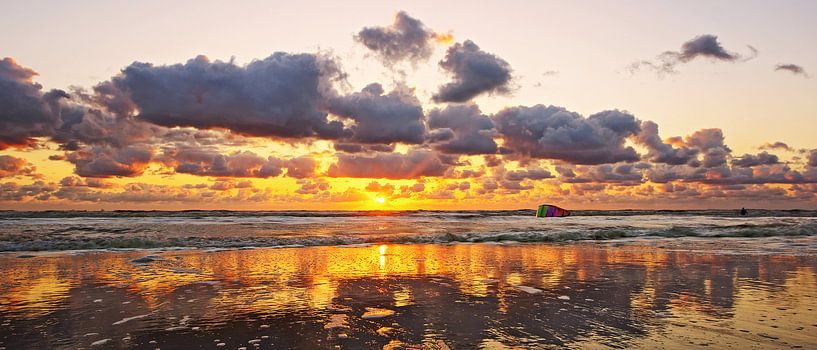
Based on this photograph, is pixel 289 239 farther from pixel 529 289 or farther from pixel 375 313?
pixel 375 313

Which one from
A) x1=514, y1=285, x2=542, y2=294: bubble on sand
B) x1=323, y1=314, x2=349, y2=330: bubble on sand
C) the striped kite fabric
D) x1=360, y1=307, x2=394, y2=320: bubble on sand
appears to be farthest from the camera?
the striped kite fabric

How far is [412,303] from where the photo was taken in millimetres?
10023

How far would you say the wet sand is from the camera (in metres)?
7.33

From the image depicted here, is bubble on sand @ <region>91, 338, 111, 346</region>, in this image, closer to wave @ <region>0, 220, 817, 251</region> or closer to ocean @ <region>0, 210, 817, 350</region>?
ocean @ <region>0, 210, 817, 350</region>

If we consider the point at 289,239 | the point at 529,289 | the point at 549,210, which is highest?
the point at 549,210

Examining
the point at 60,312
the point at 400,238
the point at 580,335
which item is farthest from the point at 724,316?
the point at 400,238

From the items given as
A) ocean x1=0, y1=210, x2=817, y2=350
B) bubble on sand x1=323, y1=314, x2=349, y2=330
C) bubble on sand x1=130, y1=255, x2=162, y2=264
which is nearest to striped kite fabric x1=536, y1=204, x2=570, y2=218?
ocean x1=0, y1=210, x2=817, y2=350

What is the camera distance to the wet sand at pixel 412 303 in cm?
733

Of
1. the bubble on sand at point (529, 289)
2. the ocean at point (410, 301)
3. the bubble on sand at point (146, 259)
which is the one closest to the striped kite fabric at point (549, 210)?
the ocean at point (410, 301)

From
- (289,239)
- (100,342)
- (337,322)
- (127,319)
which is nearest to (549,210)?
(289,239)

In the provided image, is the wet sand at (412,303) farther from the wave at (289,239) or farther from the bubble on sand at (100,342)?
the wave at (289,239)

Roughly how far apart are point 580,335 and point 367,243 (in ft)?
64.8

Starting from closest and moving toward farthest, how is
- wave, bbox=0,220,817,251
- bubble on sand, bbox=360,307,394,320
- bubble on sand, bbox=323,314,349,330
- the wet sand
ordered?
the wet sand → bubble on sand, bbox=323,314,349,330 → bubble on sand, bbox=360,307,394,320 → wave, bbox=0,220,817,251

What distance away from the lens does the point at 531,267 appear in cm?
1569
